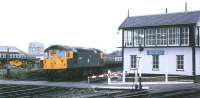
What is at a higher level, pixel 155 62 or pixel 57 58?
pixel 57 58

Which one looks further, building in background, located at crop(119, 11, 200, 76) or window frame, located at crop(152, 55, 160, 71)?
window frame, located at crop(152, 55, 160, 71)

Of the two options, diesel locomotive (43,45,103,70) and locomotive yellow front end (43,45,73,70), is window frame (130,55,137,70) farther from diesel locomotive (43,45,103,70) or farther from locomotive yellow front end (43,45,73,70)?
locomotive yellow front end (43,45,73,70)

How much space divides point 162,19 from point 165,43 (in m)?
2.76

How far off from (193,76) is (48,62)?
1261 centimetres

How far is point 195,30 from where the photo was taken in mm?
35375

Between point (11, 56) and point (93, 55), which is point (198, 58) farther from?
point (11, 56)

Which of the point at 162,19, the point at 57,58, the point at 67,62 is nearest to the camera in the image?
the point at 67,62

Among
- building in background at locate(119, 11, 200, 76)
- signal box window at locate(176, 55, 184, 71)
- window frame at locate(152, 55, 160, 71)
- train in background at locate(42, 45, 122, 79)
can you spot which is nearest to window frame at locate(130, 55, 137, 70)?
building in background at locate(119, 11, 200, 76)

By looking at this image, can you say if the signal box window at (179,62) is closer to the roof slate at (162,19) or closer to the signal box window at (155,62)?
the signal box window at (155,62)

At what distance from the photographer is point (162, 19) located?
38.5 meters

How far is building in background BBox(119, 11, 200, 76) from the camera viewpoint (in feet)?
115

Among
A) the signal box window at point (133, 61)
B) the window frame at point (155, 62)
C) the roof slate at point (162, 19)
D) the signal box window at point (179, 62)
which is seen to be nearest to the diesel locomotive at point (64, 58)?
the signal box window at point (133, 61)

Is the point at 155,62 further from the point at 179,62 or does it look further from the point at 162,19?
the point at 162,19

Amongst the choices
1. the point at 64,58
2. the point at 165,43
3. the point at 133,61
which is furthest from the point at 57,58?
the point at 165,43
